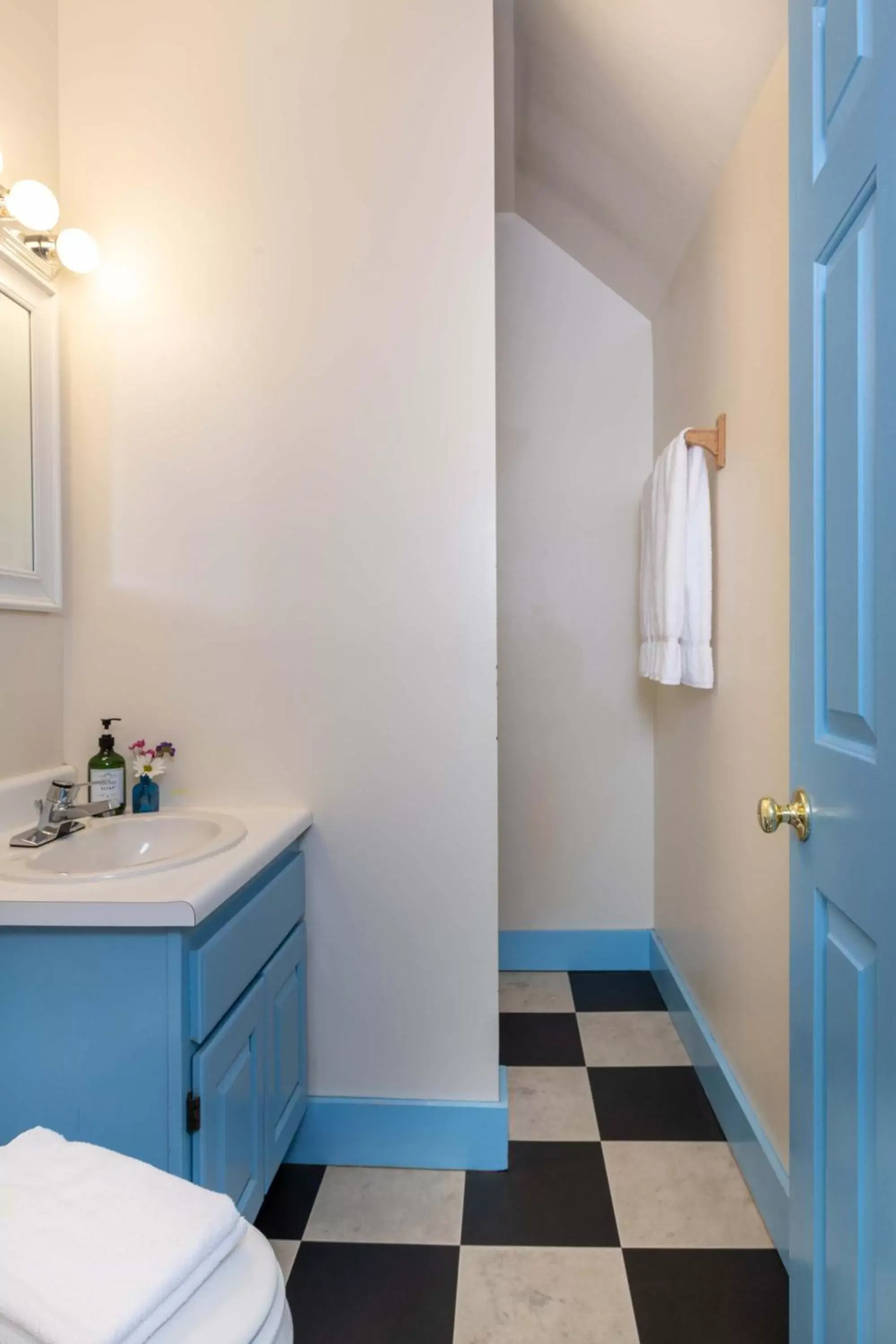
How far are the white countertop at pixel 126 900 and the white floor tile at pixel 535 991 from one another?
4.61ft

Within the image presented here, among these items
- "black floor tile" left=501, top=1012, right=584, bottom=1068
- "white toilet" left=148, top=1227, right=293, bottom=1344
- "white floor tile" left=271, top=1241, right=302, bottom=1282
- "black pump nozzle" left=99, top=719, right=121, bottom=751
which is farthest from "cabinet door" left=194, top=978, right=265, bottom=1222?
"black floor tile" left=501, top=1012, right=584, bottom=1068

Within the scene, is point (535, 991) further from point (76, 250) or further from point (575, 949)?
point (76, 250)

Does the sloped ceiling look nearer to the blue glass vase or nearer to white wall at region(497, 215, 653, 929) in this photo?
white wall at region(497, 215, 653, 929)

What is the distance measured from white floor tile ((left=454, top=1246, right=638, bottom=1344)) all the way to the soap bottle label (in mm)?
1088

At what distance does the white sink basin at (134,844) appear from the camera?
1.28 metres

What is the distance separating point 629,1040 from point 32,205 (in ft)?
7.83

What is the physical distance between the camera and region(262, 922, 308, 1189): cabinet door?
138 cm

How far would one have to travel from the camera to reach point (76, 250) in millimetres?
1538

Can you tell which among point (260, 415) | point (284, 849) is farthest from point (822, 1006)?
point (260, 415)

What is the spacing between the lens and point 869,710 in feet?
2.57

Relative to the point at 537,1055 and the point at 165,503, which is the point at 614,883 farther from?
the point at 165,503

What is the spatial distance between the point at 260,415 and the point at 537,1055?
1.76 meters

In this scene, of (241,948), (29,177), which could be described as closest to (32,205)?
(29,177)

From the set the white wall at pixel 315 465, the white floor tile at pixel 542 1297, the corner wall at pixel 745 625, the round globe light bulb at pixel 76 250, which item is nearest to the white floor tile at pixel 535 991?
the corner wall at pixel 745 625
